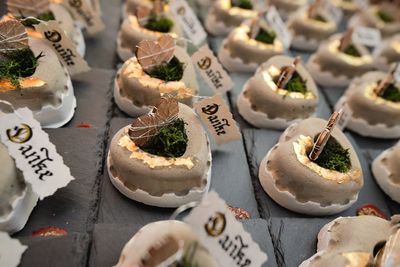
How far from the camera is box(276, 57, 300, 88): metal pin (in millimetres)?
2283

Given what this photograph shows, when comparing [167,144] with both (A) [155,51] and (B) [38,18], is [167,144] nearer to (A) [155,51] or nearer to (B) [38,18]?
(A) [155,51]

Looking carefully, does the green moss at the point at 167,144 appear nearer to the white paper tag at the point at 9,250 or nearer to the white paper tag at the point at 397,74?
the white paper tag at the point at 9,250

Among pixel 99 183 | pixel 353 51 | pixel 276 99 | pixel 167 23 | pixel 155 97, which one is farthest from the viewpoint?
pixel 353 51

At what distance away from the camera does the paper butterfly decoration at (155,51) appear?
2092 millimetres

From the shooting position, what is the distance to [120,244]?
1.64 metres

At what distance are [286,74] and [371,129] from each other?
0.67 m

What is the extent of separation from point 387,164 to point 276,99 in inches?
26.2

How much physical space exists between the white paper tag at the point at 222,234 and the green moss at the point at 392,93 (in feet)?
4.93

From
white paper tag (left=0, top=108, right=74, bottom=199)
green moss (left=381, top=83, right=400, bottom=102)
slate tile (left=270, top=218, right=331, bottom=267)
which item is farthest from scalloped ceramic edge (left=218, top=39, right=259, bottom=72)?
white paper tag (left=0, top=108, right=74, bottom=199)

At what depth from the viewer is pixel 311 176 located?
1.90 meters

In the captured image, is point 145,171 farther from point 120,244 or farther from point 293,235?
point 293,235

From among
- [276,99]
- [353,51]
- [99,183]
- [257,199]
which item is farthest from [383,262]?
[353,51]

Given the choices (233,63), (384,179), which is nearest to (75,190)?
(233,63)

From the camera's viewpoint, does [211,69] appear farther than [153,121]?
Yes
